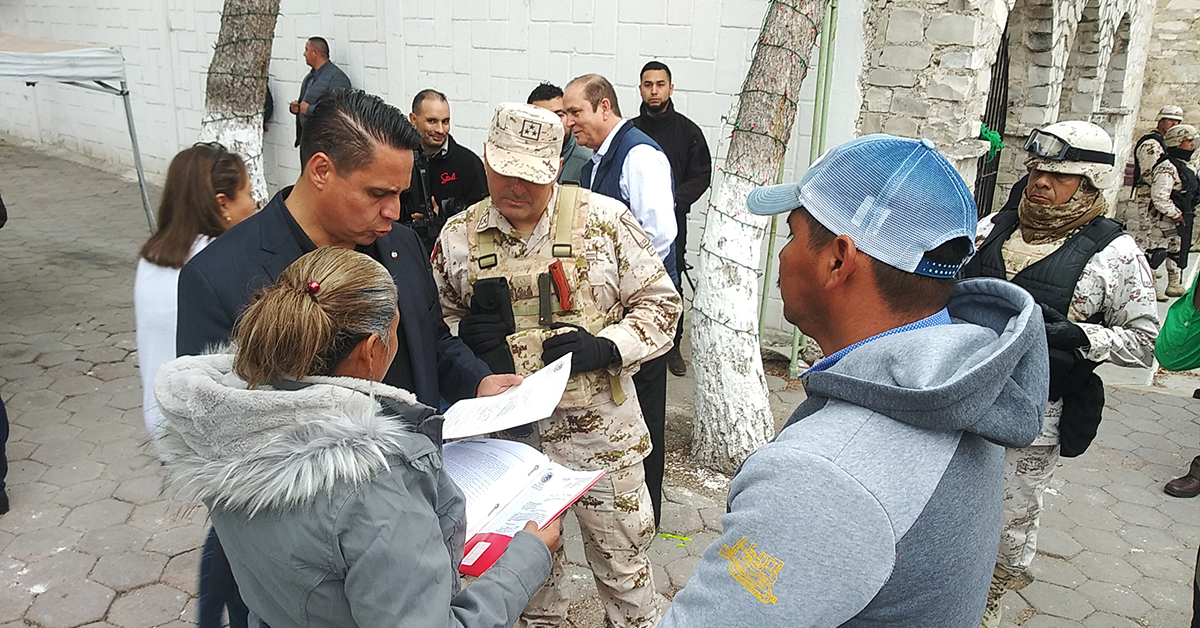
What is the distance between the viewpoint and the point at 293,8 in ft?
31.8

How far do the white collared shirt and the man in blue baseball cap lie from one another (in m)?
2.61

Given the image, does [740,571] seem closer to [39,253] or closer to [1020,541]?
[1020,541]

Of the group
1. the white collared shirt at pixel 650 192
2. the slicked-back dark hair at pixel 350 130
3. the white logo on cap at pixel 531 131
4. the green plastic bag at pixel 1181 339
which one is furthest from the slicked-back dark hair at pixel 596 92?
the green plastic bag at pixel 1181 339

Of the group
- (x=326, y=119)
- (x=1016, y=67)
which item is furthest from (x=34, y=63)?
(x=1016, y=67)

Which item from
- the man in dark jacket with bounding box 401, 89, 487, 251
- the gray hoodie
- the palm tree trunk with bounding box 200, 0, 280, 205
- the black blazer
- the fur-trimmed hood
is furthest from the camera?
the palm tree trunk with bounding box 200, 0, 280, 205

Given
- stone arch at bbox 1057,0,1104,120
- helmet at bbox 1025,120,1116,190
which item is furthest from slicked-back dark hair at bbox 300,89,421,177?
stone arch at bbox 1057,0,1104,120

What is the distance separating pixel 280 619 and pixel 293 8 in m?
9.59

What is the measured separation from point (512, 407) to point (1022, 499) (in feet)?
6.52

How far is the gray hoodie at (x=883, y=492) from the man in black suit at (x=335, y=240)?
4.44ft

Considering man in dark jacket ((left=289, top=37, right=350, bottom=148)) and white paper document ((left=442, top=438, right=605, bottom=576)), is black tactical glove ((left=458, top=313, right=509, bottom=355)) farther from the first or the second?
man in dark jacket ((left=289, top=37, right=350, bottom=148))

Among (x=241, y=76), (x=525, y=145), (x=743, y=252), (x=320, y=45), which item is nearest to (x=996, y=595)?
(x=743, y=252)

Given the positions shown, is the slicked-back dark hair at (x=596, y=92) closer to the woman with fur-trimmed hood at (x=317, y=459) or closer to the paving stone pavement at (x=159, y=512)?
the paving stone pavement at (x=159, y=512)

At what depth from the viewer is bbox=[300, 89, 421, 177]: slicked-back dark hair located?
2.19 meters

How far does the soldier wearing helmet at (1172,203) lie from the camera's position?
922 centimetres
